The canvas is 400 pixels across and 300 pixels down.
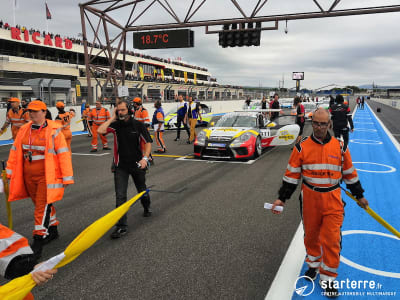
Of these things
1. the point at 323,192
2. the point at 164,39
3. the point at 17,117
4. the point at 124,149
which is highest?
the point at 164,39

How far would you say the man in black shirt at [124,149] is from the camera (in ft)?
13.4

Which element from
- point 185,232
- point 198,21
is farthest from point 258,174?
point 198,21

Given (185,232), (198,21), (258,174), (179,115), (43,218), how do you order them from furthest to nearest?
(198,21) → (179,115) → (258,174) → (185,232) → (43,218)

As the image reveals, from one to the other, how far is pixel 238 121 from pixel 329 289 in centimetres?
727

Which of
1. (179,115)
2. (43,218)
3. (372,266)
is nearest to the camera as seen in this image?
(372,266)

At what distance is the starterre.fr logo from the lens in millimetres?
2801

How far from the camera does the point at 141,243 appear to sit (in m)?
3.79

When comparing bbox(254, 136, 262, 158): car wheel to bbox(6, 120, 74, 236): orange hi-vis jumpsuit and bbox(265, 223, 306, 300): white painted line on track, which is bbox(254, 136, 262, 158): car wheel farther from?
bbox(6, 120, 74, 236): orange hi-vis jumpsuit

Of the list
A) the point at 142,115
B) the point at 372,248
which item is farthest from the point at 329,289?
the point at 142,115

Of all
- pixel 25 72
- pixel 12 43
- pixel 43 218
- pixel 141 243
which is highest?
pixel 12 43

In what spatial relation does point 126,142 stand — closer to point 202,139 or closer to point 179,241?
point 179,241

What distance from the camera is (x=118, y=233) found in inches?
157

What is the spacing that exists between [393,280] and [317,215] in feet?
3.22

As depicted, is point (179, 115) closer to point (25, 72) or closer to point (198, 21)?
point (198, 21)
